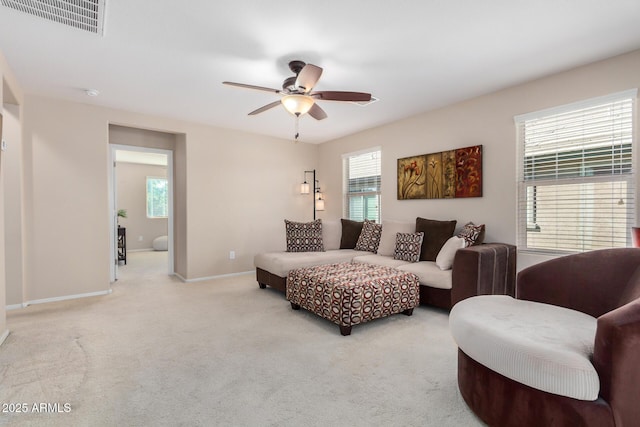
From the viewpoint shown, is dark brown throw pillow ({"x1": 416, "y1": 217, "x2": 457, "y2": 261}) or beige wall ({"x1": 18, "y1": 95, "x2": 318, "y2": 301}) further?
dark brown throw pillow ({"x1": 416, "y1": 217, "x2": 457, "y2": 261})

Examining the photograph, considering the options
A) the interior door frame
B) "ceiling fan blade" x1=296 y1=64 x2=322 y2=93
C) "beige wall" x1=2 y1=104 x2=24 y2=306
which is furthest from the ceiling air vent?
the interior door frame

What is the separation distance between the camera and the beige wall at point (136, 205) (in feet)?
26.9

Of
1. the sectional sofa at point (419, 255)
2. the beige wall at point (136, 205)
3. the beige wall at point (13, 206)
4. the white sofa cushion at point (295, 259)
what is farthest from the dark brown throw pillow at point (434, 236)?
the beige wall at point (136, 205)

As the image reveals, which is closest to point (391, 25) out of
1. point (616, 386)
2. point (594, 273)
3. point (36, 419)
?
point (594, 273)

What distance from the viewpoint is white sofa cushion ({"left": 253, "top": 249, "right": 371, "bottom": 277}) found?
3.88 m

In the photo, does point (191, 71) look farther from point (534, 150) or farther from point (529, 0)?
point (534, 150)

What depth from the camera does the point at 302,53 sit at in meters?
2.62

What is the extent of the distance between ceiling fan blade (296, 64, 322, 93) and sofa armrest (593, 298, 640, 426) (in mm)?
2206

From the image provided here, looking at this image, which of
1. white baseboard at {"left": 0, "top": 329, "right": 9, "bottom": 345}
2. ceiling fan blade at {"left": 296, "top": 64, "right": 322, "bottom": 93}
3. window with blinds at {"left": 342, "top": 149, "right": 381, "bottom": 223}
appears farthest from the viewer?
window with blinds at {"left": 342, "top": 149, "right": 381, "bottom": 223}

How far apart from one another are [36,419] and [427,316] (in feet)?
9.84

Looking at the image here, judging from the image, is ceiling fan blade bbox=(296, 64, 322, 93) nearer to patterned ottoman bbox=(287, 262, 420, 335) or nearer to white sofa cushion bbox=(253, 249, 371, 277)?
patterned ottoman bbox=(287, 262, 420, 335)

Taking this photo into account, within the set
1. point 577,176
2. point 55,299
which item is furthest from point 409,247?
point 55,299

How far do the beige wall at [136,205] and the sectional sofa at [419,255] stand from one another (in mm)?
5665

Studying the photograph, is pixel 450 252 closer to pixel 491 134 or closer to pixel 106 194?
pixel 491 134
